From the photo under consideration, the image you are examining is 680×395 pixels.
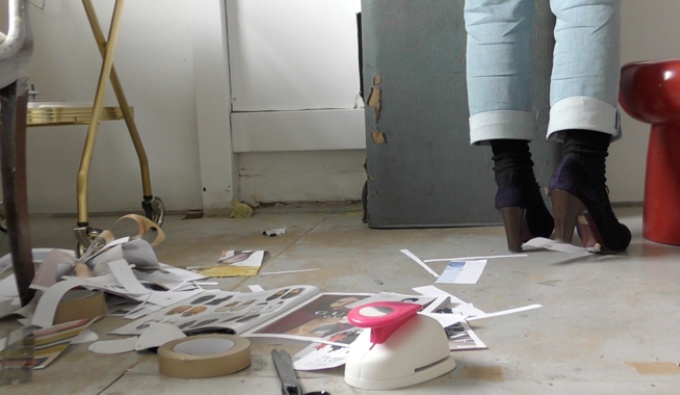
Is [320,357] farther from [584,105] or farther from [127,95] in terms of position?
[127,95]

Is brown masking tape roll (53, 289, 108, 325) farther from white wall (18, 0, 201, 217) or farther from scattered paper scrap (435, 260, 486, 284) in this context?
white wall (18, 0, 201, 217)

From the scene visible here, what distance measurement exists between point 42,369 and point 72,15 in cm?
158

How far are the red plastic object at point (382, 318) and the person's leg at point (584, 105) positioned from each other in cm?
60

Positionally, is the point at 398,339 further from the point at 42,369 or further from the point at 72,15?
the point at 72,15

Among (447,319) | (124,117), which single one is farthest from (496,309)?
(124,117)

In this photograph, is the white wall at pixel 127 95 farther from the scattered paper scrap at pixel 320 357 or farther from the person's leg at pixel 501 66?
the scattered paper scrap at pixel 320 357

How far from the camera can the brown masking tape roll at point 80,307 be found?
103 centimetres

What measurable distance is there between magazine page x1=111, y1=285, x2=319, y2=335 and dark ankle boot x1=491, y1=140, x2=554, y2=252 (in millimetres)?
429

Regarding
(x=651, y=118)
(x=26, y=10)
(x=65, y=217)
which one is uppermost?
(x=26, y=10)

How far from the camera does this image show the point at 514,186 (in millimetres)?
1334

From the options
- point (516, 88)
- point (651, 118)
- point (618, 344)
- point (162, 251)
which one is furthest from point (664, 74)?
point (162, 251)

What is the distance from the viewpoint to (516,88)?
1309 millimetres

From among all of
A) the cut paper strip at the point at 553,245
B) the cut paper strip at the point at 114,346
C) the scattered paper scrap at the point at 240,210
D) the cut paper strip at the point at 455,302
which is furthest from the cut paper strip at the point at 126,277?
the scattered paper scrap at the point at 240,210

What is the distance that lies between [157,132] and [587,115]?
1.38m
